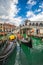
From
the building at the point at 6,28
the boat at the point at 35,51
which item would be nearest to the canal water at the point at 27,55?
the boat at the point at 35,51

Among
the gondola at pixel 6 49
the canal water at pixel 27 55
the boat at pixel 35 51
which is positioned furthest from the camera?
the boat at pixel 35 51

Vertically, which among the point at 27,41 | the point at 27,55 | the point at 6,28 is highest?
the point at 6,28

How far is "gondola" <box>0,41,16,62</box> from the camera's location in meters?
2.21

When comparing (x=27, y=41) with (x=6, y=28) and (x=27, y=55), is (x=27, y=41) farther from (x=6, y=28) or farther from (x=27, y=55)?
(x=6, y=28)

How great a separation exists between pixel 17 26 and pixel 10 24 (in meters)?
0.14

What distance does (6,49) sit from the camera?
2.37 metres

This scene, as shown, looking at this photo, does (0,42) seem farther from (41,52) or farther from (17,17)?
(41,52)

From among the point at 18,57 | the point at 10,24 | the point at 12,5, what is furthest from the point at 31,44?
the point at 12,5

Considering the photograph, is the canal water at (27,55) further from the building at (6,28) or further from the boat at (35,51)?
the building at (6,28)

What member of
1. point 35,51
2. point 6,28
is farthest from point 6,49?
point 35,51

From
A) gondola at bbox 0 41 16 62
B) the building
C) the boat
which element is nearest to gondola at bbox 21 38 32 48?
the boat

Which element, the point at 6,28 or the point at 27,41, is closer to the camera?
the point at 6,28

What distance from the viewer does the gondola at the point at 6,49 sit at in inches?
86.9

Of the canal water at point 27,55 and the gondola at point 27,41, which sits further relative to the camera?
the gondola at point 27,41
